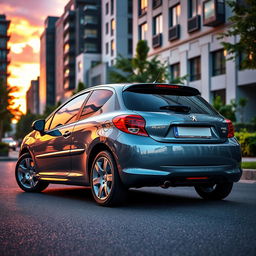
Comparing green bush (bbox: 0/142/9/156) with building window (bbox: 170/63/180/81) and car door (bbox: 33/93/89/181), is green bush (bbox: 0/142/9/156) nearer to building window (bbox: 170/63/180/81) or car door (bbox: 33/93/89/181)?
building window (bbox: 170/63/180/81)

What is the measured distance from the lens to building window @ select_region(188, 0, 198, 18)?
35.2 metres

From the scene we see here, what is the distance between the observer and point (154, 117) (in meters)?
6.11

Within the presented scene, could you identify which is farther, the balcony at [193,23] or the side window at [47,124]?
the balcony at [193,23]

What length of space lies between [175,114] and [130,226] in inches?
72.2

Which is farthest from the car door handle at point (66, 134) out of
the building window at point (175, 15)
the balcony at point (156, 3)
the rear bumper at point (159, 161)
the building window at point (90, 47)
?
the building window at point (90, 47)

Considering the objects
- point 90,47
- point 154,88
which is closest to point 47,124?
point 154,88

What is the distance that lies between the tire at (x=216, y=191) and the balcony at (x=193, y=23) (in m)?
28.8

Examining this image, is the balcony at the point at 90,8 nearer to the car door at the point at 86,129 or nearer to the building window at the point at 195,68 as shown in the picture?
the building window at the point at 195,68

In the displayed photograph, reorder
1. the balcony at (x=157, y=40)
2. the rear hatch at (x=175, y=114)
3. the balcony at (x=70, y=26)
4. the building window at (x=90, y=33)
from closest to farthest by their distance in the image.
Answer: the rear hatch at (x=175, y=114), the balcony at (x=157, y=40), the building window at (x=90, y=33), the balcony at (x=70, y=26)

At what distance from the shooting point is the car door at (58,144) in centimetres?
734

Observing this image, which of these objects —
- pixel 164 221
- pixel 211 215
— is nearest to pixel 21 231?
pixel 164 221

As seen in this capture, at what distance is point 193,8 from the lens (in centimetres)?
3569

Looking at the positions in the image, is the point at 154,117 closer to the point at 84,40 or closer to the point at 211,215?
the point at 211,215

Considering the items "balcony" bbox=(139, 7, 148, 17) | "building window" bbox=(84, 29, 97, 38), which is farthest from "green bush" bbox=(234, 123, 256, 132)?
"building window" bbox=(84, 29, 97, 38)
